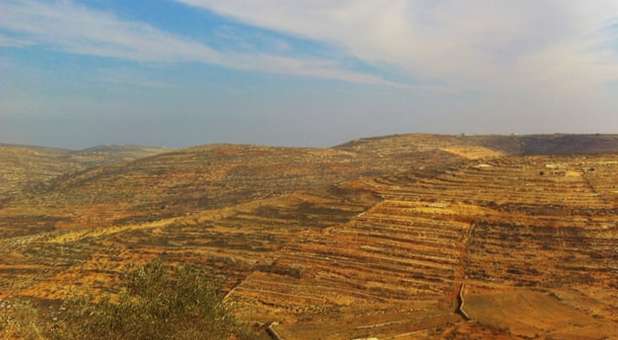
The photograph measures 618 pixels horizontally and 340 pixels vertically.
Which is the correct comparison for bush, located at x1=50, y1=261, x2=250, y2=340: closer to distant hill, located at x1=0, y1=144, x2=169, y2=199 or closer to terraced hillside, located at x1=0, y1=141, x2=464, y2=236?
terraced hillside, located at x1=0, y1=141, x2=464, y2=236

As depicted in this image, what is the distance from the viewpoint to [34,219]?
5594cm

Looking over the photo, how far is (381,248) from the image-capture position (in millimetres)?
35406

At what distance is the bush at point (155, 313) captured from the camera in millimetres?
15930

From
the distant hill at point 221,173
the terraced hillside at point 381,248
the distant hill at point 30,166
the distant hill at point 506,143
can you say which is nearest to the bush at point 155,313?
the terraced hillside at point 381,248

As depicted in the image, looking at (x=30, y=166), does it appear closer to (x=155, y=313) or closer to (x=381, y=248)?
(x=381, y=248)

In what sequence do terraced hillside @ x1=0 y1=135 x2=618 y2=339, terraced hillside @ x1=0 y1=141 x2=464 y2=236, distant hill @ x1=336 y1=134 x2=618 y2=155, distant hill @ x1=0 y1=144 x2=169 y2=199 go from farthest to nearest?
1. distant hill @ x1=336 y1=134 x2=618 y2=155
2. distant hill @ x1=0 y1=144 x2=169 y2=199
3. terraced hillside @ x1=0 y1=141 x2=464 y2=236
4. terraced hillside @ x1=0 y1=135 x2=618 y2=339

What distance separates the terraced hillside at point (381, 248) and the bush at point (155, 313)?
7664 millimetres

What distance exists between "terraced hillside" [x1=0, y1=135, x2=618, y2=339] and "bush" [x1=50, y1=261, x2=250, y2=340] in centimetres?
766

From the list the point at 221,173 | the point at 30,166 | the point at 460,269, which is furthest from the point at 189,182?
the point at 30,166

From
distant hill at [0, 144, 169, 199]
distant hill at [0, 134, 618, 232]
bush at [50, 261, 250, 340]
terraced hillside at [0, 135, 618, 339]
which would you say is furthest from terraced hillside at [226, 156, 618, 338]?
distant hill at [0, 144, 169, 199]

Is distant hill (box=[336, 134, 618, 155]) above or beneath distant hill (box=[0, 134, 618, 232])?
above

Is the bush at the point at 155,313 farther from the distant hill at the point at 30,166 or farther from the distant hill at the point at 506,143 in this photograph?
the distant hill at the point at 506,143

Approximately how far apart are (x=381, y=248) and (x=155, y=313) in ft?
70.5

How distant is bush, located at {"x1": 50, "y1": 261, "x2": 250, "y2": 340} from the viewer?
15.9 metres
